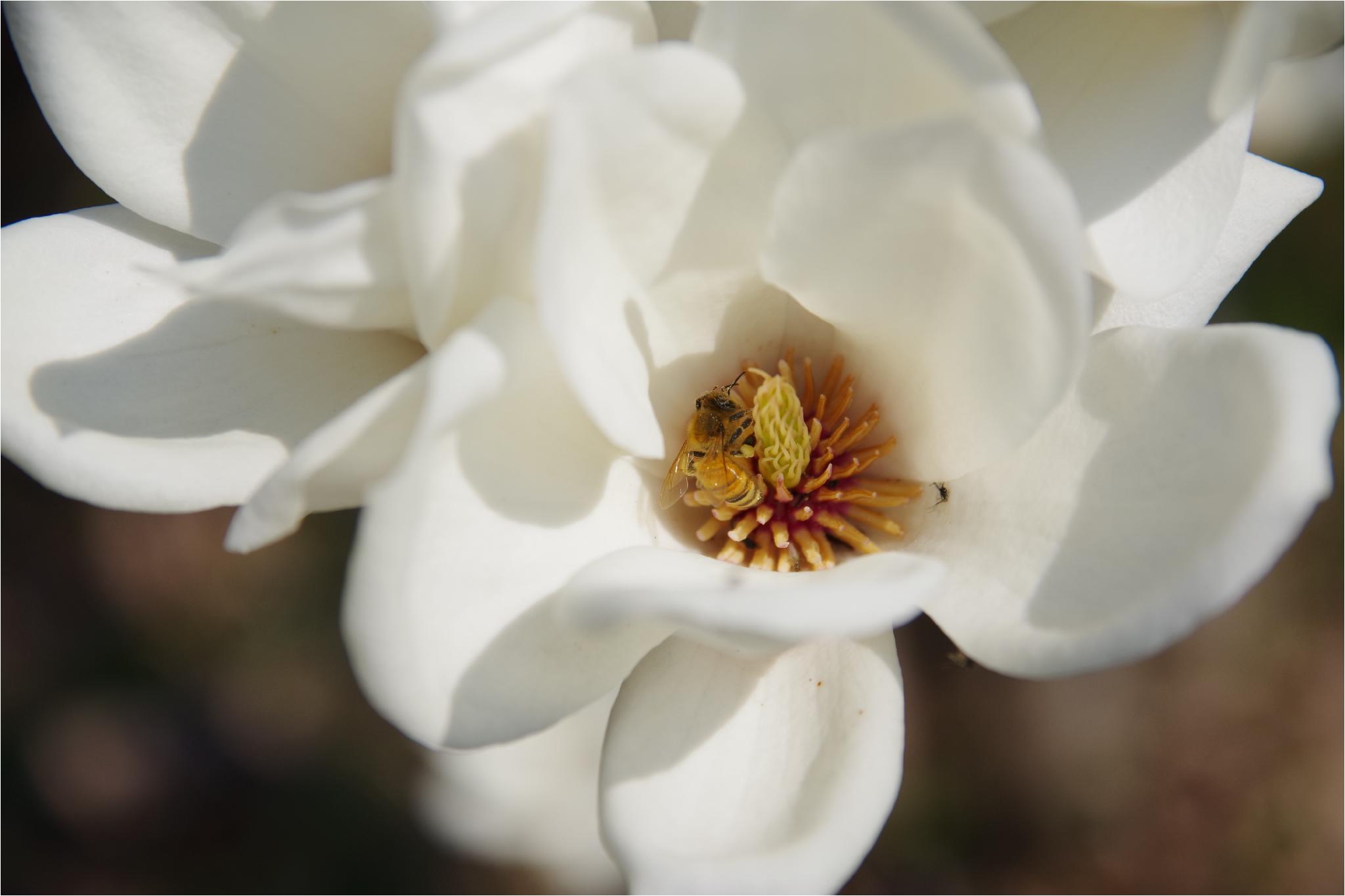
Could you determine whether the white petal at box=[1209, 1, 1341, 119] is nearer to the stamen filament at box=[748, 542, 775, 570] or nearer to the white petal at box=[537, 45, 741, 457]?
the white petal at box=[537, 45, 741, 457]

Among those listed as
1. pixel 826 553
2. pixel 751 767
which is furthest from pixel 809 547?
pixel 751 767

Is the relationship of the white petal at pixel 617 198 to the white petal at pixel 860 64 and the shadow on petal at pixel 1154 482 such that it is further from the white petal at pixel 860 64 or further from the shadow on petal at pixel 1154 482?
the shadow on petal at pixel 1154 482

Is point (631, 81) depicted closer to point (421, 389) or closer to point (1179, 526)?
point (421, 389)

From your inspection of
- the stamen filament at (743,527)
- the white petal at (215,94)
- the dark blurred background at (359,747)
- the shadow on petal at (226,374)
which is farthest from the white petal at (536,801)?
the white petal at (215,94)

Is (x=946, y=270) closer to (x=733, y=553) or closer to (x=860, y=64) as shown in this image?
(x=860, y=64)

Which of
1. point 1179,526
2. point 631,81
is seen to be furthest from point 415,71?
point 1179,526
